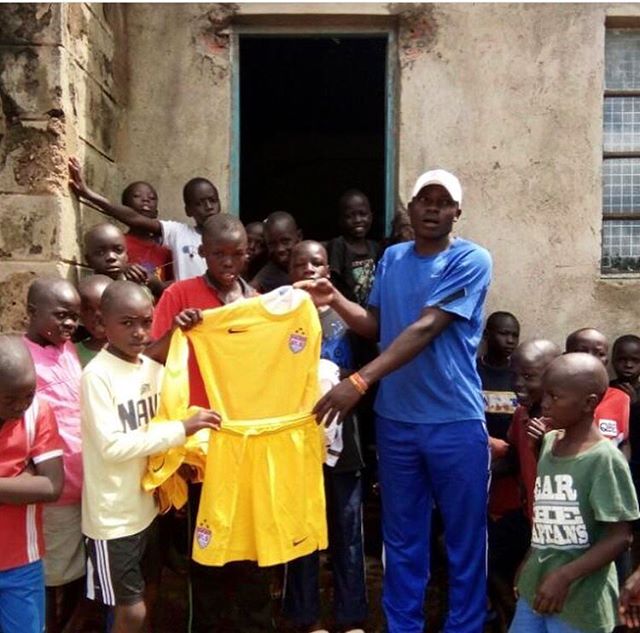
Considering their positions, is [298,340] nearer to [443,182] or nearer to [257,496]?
[257,496]

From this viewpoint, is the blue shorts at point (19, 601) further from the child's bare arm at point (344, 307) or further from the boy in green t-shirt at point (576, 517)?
the boy in green t-shirt at point (576, 517)

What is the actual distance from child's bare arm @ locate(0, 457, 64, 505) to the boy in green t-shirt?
1605mm

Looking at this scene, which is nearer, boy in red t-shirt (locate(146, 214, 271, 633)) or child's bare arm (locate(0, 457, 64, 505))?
child's bare arm (locate(0, 457, 64, 505))

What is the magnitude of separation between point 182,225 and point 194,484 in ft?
5.48

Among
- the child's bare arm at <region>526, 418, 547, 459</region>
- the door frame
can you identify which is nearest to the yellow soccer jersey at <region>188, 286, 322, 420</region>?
the child's bare arm at <region>526, 418, 547, 459</region>

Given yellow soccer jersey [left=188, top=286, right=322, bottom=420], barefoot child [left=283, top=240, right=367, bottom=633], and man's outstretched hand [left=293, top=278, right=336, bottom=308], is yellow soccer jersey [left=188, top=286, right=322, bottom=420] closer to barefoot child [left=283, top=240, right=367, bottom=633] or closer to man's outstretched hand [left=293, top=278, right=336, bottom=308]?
man's outstretched hand [left=293, top=278, right=336, bottom=308]

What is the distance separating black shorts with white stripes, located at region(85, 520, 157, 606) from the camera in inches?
114

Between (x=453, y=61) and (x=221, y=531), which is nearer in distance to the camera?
(x=221, y=531)

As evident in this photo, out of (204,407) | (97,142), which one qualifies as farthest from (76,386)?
(97,142)

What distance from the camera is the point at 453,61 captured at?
5086 millimetres

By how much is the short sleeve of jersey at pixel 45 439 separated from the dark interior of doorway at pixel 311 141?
584 centimetres

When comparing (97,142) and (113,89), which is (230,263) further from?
(113,89)

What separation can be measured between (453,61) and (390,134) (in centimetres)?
58

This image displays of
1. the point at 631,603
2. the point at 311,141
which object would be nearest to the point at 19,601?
the point at 631,603
